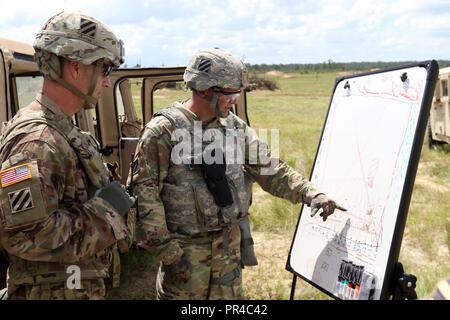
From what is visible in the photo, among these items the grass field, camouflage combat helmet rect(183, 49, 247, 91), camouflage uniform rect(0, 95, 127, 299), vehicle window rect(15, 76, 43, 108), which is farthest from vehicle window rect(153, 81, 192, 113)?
the grass field

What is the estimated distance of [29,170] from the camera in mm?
1595

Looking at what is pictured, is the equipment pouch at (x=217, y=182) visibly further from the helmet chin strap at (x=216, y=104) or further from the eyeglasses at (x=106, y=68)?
the eyeglasses at (x=106, y=68)

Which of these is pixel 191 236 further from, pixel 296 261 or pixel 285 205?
pixel 285 205

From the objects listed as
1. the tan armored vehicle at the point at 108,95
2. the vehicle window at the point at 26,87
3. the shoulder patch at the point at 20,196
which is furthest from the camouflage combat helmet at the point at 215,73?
the vehicle window at the point at 26,87

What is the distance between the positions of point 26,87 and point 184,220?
266 cm

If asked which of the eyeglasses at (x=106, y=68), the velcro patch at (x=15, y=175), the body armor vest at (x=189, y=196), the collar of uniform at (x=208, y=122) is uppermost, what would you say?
the eyeglasses at (x=106, y=68)

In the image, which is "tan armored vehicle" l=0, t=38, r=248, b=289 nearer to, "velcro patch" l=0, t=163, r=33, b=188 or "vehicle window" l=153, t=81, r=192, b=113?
"vehicle window" l=153, t=81, r=192, b=113

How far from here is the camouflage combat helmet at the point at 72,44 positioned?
5.83 feet

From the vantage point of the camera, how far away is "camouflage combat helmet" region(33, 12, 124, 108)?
5.83ft

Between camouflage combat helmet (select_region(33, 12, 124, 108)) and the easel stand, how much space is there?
5.04ft
